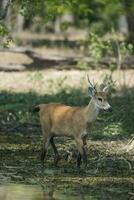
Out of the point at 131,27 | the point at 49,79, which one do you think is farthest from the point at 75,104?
the point at 131,27

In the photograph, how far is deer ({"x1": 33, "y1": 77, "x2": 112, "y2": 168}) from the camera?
15492 mm

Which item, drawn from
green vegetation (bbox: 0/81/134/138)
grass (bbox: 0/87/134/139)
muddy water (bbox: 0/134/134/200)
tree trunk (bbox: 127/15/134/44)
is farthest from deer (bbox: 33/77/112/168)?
tree trunk (bbox: 127/15/134/44)

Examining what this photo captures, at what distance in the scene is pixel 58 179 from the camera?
44.7ft

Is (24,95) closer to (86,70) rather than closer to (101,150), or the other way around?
(86,70)

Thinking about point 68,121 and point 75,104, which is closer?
point 68,121

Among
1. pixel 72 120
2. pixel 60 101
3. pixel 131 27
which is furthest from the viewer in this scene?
pixel 131 27

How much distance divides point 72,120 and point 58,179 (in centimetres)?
214

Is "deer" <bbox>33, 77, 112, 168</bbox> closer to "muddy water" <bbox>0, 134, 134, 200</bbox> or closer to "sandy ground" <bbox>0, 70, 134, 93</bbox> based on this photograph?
"muddy water" <bbox>0, 134, 134, 200</bbox>

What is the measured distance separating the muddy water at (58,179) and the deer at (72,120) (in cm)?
39

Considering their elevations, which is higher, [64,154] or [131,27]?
[131,27]

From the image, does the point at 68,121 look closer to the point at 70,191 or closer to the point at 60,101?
the point at 70,191

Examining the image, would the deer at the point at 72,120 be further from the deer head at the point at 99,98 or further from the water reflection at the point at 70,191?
the water reflection at the point at 70,191

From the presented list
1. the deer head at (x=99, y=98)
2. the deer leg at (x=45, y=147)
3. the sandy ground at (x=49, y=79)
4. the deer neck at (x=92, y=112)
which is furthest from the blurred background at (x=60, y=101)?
the deer head at (x=99, y=98)

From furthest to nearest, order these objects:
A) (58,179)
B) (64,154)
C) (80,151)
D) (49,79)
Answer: (49,79) < (64,154) < (80,151) < (58,179)
